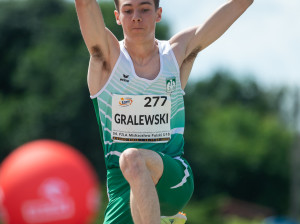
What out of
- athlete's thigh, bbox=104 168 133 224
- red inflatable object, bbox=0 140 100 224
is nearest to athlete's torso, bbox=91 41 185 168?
athlete's thigh, bbox=104 168 133 224

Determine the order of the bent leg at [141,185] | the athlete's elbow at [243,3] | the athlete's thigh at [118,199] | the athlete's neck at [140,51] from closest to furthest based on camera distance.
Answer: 1. the bent leg at [141,185]
2. the athlete's thigh at [118,199]
3. the athlete's neck at [140,51]
4. the athlete's elbow at [243,3]

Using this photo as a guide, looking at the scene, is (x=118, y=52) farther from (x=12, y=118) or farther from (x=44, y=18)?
(x=44, y=18)

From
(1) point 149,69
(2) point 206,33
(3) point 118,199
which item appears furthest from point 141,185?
(2) point 206,33

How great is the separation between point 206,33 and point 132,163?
1.88 meters

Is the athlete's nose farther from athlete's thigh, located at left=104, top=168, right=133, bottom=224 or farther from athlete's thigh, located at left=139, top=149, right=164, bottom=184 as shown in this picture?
athlete's thigh, located at left=104, top=168, right=133, bottom=224

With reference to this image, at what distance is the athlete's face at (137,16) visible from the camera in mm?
7273

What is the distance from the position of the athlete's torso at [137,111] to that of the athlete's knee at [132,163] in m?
0.69

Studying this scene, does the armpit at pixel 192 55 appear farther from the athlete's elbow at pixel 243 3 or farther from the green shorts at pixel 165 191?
the green shorts at pixel 165 191

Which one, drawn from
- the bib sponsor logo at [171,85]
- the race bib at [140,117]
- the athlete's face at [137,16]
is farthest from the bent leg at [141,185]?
the athlete's face at [137,16]

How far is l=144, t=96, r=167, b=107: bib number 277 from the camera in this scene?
7.42 metres

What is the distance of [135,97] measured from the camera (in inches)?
292

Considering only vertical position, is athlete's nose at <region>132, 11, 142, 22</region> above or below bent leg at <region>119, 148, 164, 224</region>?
above

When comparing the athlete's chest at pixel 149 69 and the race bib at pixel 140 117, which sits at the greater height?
the athlete's chest at pixel 149 69

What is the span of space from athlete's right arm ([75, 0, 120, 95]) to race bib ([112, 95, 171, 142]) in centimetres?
27
